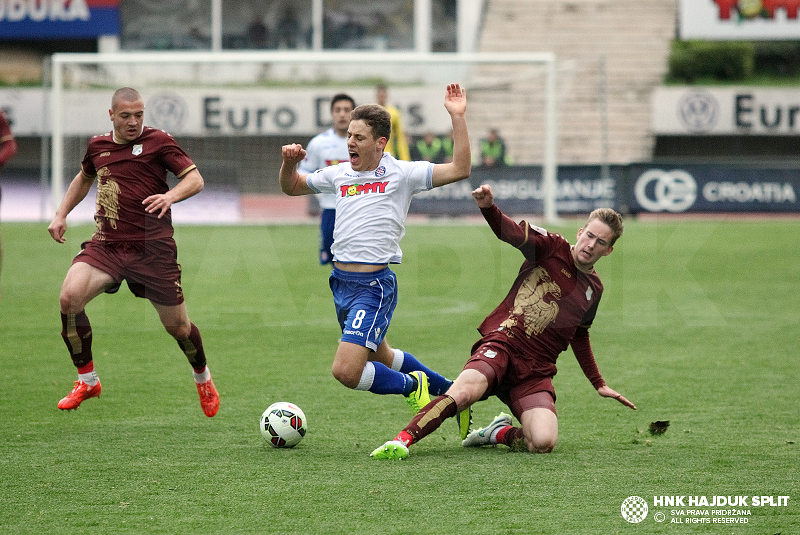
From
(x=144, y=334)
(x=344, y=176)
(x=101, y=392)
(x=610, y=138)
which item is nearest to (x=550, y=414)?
(x=344, y=176)

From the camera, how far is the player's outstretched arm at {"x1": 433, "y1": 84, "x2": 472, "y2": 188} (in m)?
5.34

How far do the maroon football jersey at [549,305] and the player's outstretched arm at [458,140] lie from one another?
1.91 ft

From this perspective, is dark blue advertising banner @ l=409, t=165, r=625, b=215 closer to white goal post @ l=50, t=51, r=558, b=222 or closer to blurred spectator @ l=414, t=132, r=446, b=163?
white goal post @ l=50, t=51, r=558, b=222

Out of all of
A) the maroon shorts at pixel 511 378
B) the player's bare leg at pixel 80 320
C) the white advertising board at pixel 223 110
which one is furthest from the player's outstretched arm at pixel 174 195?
the white advertising board at pixel 223 110

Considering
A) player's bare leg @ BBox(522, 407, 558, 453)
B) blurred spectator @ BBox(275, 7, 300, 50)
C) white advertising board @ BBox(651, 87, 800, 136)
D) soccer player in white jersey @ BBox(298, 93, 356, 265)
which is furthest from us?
blurred spectator @ BBox(275, 7, 300, 50)

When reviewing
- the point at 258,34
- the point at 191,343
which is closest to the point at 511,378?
the point at 191,343

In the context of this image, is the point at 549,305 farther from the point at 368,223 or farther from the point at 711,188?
the point at 711,188

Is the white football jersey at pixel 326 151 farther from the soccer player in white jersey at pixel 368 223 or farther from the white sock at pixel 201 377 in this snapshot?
the soccer player in white jersey at pixel 368 223

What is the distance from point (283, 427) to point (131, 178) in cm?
196

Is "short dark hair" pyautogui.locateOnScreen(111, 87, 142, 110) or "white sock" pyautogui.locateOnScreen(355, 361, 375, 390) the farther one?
"short dark hair" pyautogui.locateOnScreen(111, 87, 142, 110)

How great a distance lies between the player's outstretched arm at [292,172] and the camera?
541 cm

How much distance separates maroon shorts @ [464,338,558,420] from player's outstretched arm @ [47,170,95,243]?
9.05 feet

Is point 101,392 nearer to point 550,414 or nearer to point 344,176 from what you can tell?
point 344,176

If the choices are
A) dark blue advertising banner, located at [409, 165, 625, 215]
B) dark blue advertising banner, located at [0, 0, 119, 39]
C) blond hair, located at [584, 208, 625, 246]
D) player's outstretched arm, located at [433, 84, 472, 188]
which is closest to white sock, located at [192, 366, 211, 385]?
→ player's outstretched arm, located at [433, 84, 472, 188]
